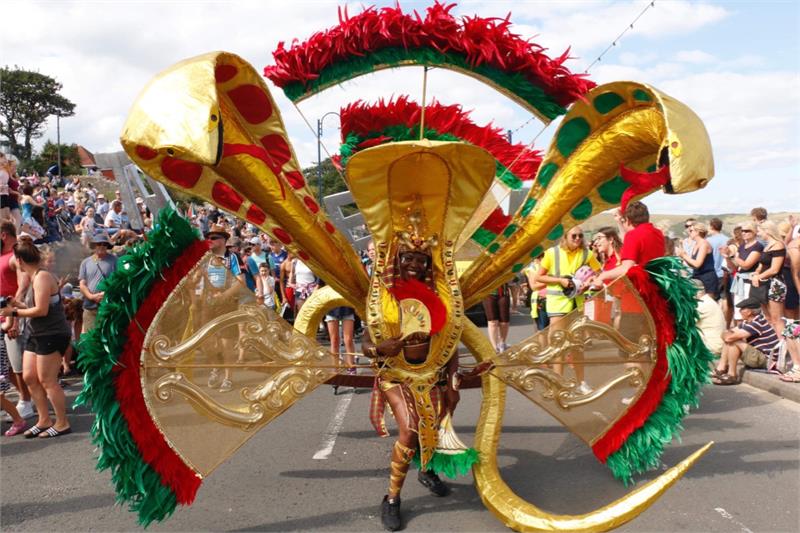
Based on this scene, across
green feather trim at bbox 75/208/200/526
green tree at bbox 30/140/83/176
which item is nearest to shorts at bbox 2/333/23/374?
green feather trim at bbox 75/208/200/526

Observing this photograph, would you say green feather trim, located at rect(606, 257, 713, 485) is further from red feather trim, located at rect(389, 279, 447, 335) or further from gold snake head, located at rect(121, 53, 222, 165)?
gold snake head, located at rect(121, 53, 222, 165)

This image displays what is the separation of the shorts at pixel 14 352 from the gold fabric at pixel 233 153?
10.9ft

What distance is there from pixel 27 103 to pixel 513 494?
67537 millimetres

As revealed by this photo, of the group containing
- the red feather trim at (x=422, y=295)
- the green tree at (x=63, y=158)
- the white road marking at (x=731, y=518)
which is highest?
the green tree at (x=63, y=158)

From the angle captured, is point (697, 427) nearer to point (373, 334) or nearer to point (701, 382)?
point (701, 382)

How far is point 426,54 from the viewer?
331 centimetres

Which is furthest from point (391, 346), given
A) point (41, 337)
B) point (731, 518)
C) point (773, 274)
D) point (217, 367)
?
point (773, 274)

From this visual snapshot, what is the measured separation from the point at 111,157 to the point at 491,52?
19.9 ft

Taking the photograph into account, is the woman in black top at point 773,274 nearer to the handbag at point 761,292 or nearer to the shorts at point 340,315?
the handbag at point 761,292

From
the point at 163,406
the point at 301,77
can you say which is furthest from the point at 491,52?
the point at 163,406

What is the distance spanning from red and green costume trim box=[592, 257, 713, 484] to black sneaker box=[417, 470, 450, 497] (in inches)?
38.4

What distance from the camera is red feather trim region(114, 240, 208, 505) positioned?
296 centimetres

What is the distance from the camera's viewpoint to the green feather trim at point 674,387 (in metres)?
3.67

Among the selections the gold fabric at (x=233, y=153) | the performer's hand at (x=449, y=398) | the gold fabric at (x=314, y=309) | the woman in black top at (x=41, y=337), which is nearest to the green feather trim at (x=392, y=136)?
the gold fabric at (x=233, y=153)
